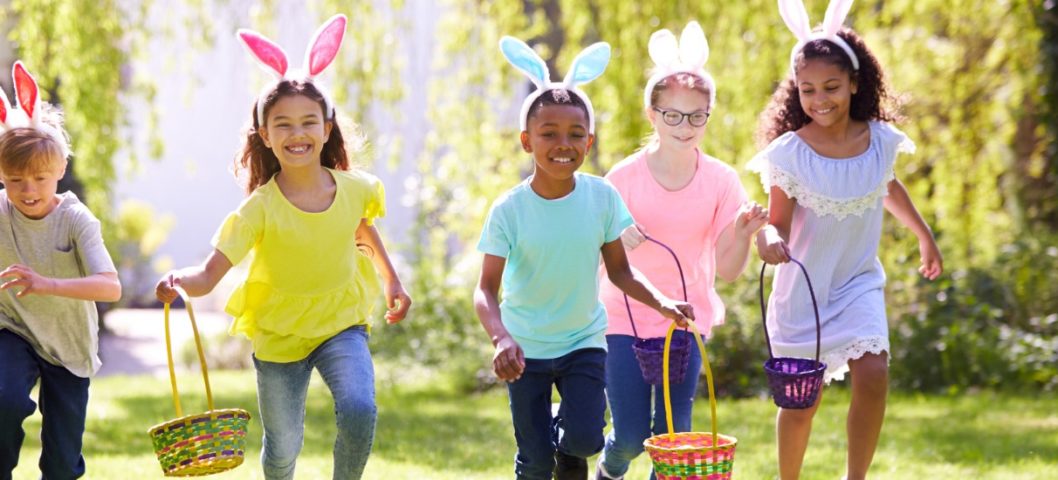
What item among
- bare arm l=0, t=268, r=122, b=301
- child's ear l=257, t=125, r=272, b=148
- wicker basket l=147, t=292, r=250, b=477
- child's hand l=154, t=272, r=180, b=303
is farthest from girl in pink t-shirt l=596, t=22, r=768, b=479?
bare arm l=0, t=268, r=122, b=301

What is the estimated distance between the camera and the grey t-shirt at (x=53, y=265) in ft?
15.1

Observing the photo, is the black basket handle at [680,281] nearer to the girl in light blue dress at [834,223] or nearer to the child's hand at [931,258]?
the girl in light blue dress at [834,223]

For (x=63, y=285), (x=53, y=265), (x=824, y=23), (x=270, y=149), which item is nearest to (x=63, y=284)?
(x=63, y=285)

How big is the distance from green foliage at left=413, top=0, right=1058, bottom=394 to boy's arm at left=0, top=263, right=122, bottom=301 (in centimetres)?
576

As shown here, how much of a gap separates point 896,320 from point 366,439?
626cm

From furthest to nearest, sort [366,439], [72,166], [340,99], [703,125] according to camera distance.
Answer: [72,166], [340,99], [703,125], [366,439]

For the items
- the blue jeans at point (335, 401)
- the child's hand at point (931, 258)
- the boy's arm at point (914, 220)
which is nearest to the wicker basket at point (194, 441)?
the blue jeans at point (335, 401)

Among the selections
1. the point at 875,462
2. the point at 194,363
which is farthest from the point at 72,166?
the point at 875,462

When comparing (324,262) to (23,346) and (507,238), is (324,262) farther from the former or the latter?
(23,346)

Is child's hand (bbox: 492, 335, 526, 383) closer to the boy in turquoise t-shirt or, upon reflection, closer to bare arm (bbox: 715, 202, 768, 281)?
the boy in turquoise t-shirt

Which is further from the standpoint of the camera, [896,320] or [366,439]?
[896,320]

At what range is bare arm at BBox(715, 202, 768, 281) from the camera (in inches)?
185

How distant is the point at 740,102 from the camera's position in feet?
32.3

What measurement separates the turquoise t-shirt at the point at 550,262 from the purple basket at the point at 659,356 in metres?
0.17
